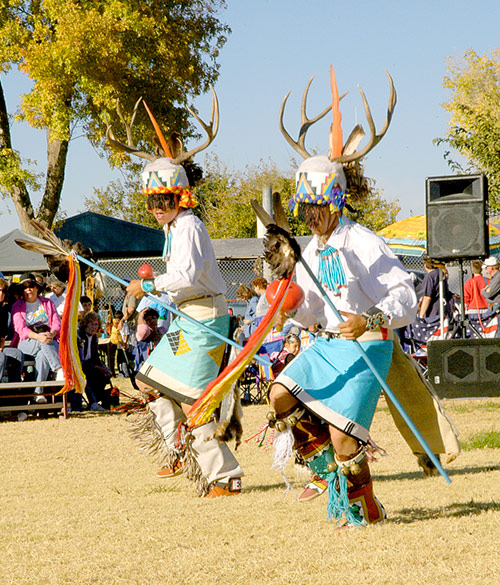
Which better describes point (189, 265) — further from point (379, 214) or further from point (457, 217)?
point (379, 214)

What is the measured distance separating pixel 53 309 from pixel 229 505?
6729 millimetres

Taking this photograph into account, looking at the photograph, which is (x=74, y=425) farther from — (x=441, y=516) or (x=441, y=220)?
(x=441, y=516)

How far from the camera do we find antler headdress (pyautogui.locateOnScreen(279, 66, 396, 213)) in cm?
445

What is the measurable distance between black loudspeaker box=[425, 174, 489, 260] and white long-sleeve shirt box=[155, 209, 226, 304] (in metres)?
6.10

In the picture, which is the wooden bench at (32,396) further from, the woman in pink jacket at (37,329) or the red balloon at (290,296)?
the red balloon at (290,296)

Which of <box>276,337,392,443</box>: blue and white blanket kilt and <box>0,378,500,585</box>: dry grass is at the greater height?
<box>276,337,392,443</box>: blue and white blanket kilt

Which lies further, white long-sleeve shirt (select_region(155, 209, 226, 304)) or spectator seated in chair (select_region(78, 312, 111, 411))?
spectator seated in chair (select_region(78, 312, 111, 411))

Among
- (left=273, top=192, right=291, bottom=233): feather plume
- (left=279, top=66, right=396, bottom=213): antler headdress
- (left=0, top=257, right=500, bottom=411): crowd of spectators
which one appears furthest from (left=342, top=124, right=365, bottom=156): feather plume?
(left=0, top=257, right=500, bottom=411): crowd of spectators

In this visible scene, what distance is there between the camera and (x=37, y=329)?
11320 mm

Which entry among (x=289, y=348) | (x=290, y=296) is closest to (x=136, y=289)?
(x=290, y=296)

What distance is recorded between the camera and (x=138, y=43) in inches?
675

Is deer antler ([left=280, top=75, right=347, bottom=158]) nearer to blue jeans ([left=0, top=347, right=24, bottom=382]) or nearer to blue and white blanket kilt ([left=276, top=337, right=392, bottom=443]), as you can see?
blue and white blanket kilt ([left=276, top=337, right=392, bottom=443])

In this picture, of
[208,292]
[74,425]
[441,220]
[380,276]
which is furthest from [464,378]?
[380,276]

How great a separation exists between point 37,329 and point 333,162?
24.8ft
